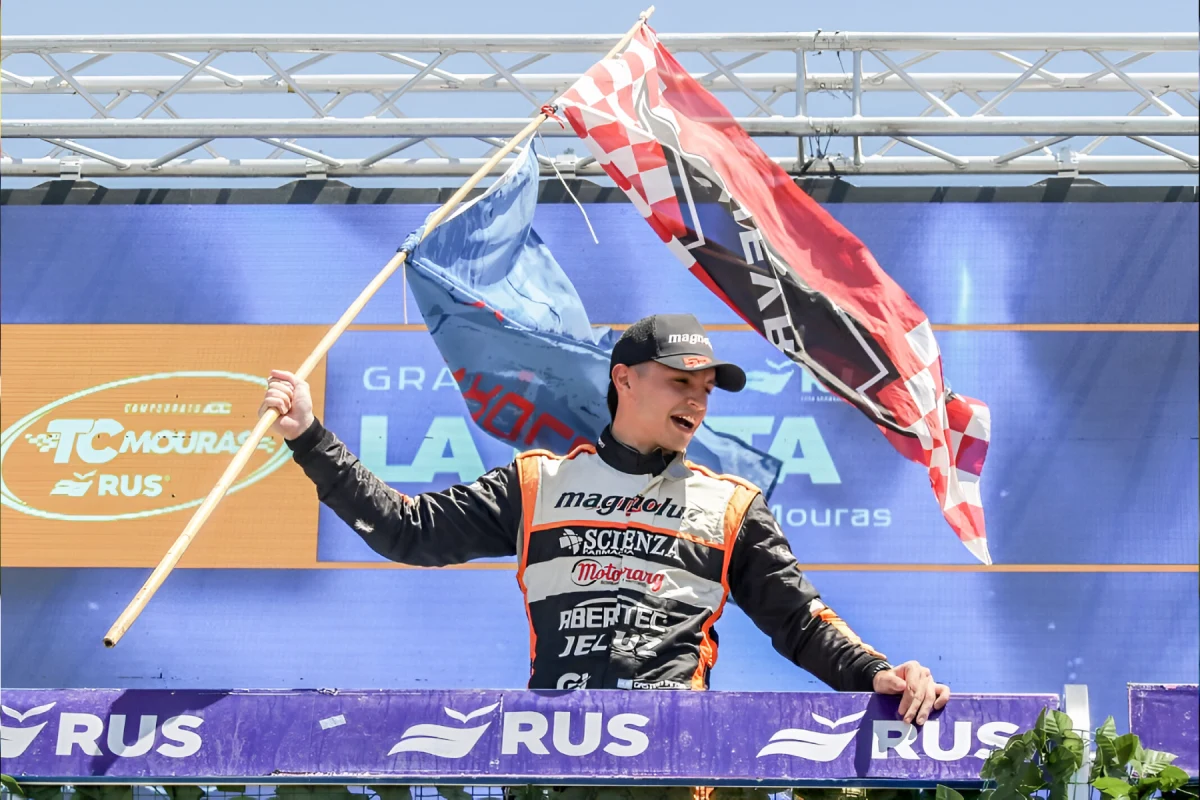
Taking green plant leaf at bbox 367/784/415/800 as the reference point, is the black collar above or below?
above

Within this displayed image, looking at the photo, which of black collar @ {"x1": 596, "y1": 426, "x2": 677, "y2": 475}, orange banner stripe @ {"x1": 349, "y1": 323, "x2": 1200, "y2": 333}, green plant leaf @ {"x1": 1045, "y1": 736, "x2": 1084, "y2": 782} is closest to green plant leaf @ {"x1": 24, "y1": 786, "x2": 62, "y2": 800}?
black collar @ {"x1": 596, "y1": 426, "x2": 677, "y2": 475}

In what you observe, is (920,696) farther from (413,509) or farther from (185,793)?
(185,793)

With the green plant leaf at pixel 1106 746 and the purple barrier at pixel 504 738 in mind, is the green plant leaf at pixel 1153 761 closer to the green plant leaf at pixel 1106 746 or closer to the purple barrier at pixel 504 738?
the green plant leaf at pixel 1106 746

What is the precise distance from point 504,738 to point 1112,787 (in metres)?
1.05

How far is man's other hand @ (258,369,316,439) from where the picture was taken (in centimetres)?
326

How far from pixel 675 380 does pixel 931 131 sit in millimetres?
4058

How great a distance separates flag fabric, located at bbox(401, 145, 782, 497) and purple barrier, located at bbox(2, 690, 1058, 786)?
174 centimetres

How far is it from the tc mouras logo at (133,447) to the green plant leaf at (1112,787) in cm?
531

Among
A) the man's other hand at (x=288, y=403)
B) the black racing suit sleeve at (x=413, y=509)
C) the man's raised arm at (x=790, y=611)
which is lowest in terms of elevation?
the man's raised arm at (x=790, y=611)

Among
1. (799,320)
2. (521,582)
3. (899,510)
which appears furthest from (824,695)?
(899,510)

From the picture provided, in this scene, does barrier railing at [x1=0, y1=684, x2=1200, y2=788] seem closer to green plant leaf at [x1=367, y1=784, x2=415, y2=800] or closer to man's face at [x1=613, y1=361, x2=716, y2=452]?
green plant leaf at [x1=367, y1=784, x2=415, y2=800]

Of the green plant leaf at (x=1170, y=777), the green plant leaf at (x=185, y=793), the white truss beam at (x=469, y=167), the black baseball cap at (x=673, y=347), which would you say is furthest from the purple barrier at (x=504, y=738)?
the white truss beam at (x=469, y=167)

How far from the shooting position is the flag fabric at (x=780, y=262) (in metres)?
4.66

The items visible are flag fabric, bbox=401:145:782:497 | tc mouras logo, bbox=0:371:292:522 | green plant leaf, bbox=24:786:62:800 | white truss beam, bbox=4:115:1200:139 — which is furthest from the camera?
tc mouras logo, bbox=0:371:292:522
